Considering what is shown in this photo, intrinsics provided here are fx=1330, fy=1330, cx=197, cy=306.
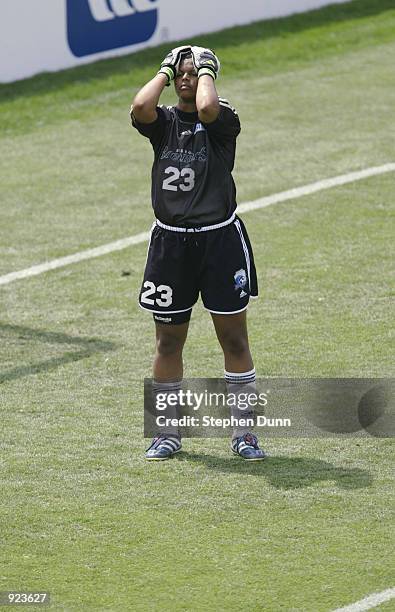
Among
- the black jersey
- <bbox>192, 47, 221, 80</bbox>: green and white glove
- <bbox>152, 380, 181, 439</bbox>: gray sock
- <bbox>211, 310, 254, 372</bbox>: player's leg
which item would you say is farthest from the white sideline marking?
<bbox>192, 47, 221, 80</bbox>: green and white glove

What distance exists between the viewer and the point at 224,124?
7.23 m

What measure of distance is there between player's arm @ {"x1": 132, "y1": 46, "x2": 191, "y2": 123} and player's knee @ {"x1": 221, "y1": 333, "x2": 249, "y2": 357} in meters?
1.30

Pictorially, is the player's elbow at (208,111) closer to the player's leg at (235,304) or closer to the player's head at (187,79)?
the player's head at (187,79)

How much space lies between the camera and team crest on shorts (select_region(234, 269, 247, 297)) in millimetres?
7441

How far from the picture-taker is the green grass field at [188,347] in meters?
6.38

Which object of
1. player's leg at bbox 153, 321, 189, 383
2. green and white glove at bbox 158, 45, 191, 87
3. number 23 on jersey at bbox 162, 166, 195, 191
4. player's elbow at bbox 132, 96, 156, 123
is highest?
green and white glove at bbox 158, 45, 191, 87

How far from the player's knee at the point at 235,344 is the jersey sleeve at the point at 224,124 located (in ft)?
3.69

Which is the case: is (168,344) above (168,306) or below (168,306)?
below

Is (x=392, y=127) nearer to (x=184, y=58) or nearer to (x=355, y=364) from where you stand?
(x=355, y=364)

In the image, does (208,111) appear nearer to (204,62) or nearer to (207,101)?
(207,101)

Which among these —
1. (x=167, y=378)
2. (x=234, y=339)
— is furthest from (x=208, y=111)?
(x=167, y=378)

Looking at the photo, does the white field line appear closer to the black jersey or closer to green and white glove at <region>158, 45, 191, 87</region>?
the black jersey

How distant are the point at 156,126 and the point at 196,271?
2.76 ft

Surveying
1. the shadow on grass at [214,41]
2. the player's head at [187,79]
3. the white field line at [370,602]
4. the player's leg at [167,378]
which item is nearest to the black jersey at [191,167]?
the player's head at [187,79]
